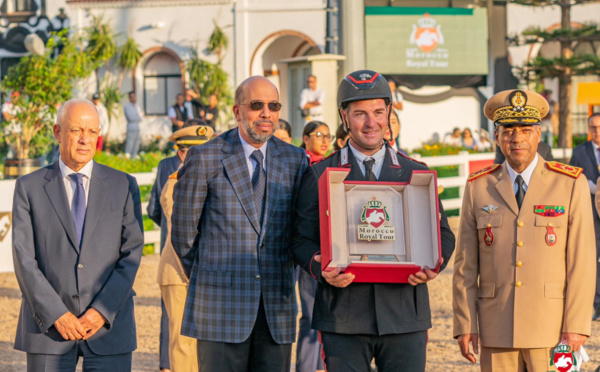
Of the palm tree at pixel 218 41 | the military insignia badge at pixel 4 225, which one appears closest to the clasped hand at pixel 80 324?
the military insignia badge at pixel 4 225

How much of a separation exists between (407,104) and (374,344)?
2835 centimetres

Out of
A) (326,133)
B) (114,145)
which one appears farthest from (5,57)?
(326,133)

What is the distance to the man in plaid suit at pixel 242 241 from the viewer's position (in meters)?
5.04

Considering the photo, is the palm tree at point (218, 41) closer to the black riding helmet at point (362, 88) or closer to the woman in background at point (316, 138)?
the woman in background at point (316, 138)

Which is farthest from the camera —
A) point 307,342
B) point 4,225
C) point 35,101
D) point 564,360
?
point 35,101

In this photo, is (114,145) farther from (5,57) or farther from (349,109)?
(349,109)

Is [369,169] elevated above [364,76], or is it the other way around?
[364,76]

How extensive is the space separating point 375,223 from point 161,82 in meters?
28.0

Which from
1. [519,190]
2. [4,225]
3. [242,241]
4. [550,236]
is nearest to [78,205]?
[242,241]

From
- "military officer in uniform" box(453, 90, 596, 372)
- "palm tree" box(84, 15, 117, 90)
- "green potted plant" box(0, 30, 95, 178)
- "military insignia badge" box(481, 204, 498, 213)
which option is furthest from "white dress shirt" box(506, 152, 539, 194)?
"palm tree" box(84, 15, 117, 90)

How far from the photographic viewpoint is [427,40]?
104 ft

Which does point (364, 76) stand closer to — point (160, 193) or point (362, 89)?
point (362, 89)

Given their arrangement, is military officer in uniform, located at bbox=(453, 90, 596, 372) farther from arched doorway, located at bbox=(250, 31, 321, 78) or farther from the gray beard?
arched doorway, located at bbox=(250, 31, 321, 78)

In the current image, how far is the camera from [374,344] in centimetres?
467
